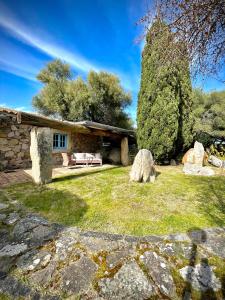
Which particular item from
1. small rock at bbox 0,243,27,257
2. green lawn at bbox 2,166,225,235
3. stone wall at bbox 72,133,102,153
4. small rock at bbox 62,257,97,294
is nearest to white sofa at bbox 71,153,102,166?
stone wall at bbox 72,133,102,153

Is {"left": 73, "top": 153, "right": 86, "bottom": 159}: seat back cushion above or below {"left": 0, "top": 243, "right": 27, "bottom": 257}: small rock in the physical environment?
above

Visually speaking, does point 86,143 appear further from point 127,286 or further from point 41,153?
point 127,286

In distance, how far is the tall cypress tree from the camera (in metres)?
8.71

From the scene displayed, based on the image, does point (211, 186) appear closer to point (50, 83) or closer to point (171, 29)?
point (171, 29)

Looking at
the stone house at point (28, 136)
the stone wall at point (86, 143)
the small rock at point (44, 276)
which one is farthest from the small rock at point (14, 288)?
the stone wall at point (86, 143)

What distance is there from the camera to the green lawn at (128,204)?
10.2 ft

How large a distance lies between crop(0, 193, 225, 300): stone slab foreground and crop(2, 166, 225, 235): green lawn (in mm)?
340

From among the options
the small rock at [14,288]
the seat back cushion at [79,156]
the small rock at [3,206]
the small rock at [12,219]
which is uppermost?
the seat back cushion at [79,156]

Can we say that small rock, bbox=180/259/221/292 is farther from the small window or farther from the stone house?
the small window

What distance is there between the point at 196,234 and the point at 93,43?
810 cm

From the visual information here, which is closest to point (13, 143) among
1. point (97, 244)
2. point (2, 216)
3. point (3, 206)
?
point (3, 206)

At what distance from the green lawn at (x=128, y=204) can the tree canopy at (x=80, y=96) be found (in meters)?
10.9

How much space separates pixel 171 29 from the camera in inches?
114

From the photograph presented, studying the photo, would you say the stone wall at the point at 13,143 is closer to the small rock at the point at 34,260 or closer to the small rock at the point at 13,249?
the small rock at the point at 13,249
